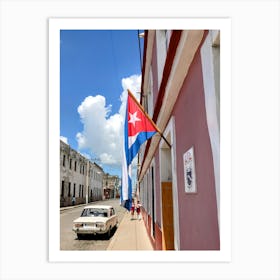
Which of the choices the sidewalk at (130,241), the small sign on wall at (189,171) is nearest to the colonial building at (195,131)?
the small sign on wall at (189,171)

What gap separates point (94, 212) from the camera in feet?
32.4

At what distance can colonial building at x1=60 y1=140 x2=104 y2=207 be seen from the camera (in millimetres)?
22969

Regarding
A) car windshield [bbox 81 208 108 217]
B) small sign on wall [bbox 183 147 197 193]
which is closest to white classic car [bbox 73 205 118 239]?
car windshield [bbox 81 208 108 217]

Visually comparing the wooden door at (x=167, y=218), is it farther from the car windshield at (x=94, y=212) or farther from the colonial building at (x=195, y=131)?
the car windshield at (x=94, y=212)

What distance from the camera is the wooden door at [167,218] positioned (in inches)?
159

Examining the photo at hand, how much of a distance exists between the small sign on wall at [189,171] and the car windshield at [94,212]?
26.0ft
